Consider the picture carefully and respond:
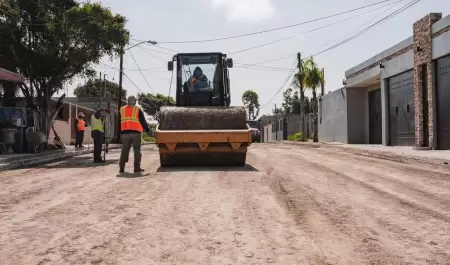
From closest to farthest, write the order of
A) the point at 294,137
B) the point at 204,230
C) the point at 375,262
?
the point at 375,262, the point at 204,230, the point at 294,137

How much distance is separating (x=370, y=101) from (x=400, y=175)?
65.8ft

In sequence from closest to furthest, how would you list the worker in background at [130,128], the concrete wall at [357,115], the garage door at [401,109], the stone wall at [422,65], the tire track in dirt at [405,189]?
the tire track in dirt at [405,189] < the worker in background at [130,128] < the stone wall at [422,65] < the garage door at [401,109] < the concrete wall at [357,115]

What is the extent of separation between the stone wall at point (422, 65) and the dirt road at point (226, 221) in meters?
10.7

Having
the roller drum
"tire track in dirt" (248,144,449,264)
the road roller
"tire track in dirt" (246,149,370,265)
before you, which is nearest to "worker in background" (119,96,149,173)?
the road roller

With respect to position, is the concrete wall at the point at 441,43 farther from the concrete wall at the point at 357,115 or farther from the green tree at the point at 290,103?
the green tree at the point at 290,103

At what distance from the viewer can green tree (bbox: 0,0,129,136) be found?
18516mm

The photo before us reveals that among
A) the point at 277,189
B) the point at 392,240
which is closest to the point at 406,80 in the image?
the point at 277,189

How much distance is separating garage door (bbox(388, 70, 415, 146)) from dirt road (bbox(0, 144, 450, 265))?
514 inches

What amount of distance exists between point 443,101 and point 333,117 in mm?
16051

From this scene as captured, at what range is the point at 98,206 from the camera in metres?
5.88

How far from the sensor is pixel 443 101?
17.3 m

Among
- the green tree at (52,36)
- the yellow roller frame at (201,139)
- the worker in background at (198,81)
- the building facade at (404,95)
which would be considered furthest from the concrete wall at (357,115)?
the yellow roller frame at (201,139)

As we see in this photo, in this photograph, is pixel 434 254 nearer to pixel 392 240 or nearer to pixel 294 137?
pixel 392 240

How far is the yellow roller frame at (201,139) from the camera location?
34.3 feet
